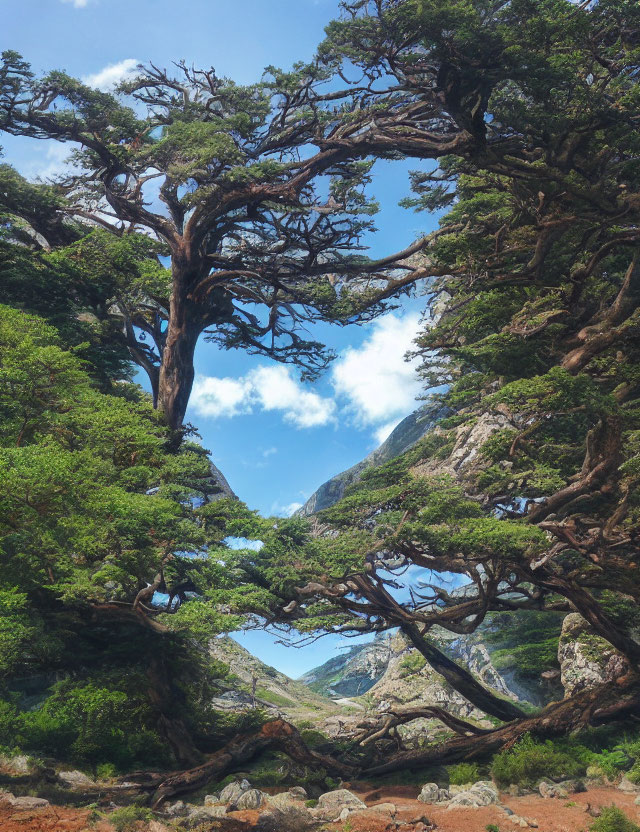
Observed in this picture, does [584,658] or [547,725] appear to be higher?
[584,658]

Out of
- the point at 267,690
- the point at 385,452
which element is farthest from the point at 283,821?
the point at 385,452

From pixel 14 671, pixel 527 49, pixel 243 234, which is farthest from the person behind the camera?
pixel 243 234

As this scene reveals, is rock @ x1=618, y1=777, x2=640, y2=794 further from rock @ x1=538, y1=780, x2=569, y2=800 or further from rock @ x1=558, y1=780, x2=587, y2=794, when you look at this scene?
rock @ x1=538, y1=780, x2=569, y2=800

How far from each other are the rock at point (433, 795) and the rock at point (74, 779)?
21.2 feet

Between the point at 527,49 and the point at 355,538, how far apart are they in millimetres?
9703

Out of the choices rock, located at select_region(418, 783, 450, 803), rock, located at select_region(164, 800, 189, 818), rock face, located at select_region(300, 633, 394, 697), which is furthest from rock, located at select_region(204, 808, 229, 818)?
rock face, located at select_region(300, 633, 394, 697)

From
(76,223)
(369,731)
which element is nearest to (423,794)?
(369,731)

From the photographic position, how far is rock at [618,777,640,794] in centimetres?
1100

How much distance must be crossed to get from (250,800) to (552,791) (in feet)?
18.5

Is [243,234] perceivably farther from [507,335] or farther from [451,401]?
[507,335]

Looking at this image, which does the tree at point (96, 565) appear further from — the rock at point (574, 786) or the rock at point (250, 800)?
the rock at point (574, 786)

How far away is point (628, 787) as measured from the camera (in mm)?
11086

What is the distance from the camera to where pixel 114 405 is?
1523cm

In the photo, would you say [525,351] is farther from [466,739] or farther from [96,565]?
[96,565]
